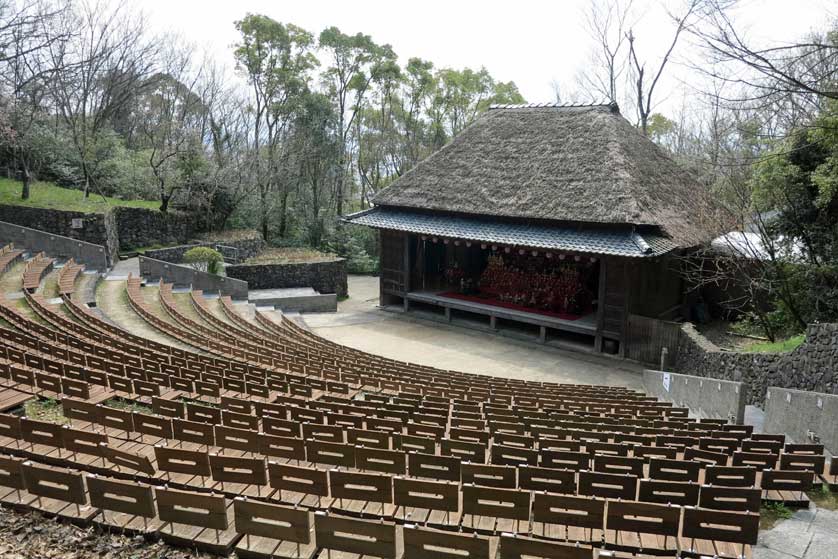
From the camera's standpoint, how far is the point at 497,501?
5.60 m

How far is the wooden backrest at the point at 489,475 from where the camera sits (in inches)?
241

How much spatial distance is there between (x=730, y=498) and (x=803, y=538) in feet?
4.09

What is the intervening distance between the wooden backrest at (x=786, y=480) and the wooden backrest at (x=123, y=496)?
6.87 m

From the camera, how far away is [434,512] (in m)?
5.97

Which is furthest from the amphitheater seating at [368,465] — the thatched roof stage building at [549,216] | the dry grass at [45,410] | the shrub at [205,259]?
the shrub at [205,259]

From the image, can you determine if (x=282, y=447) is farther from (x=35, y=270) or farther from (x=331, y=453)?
(x=35, y=270)

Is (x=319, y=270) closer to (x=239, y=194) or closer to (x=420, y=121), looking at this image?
(x=239, y=194)

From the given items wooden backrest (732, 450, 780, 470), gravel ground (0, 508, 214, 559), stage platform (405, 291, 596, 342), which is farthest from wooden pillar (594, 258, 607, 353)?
gravel ground (0, 508, 214, 559)

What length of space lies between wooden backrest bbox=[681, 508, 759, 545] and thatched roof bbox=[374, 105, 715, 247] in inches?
549

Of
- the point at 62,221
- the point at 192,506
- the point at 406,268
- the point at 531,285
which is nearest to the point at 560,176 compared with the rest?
the point at 531,285

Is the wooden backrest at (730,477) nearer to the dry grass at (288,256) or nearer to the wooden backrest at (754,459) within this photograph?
the wooden backrest at (754,459)

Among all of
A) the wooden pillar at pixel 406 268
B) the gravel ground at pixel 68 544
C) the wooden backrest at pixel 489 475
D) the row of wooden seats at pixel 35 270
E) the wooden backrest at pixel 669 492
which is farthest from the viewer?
the wooden pillar at pixel 406 268

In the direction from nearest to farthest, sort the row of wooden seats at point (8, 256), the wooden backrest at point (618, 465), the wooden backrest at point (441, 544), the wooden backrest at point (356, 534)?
the wooden backrest at point (441, 544) < the wooden backrest at point (356, 534) < the wooden backrest at point (618, 465) < the row of wooden seats at point (8, 256)

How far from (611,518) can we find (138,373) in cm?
825
